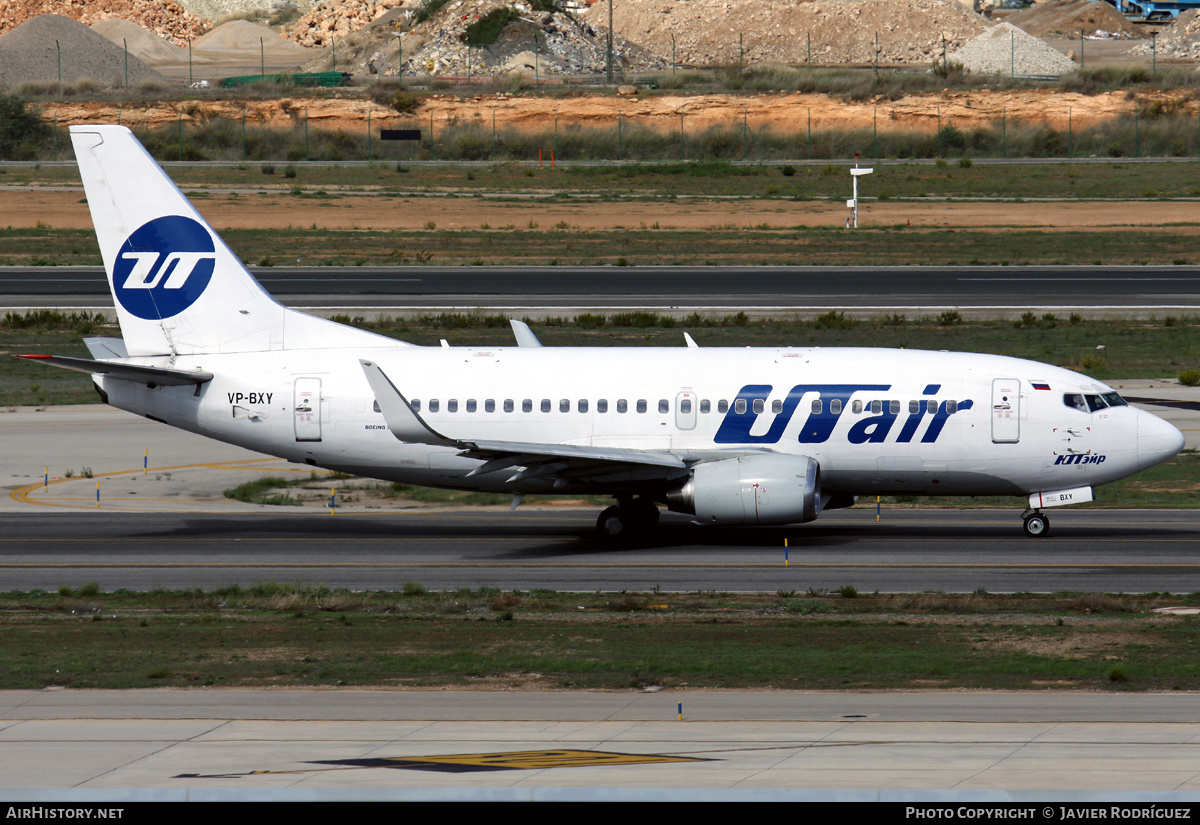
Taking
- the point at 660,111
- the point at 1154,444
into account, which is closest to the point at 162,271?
the point at 1154,444

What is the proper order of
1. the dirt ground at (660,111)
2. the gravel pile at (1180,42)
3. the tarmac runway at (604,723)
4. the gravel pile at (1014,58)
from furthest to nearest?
the gravel pile at (1180,42)
the gravel pile at (1014,58)
the dirt ground at (660,111)
the tarmac runway at (604,723)

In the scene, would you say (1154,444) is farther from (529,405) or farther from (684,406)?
(529,405)

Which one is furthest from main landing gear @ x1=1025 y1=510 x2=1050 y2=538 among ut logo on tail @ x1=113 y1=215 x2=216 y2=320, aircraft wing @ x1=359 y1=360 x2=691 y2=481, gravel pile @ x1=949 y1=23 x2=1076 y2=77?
gravel pile @ x1=949 y1=23 x2=1076 y2=77

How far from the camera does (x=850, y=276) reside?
238 ft

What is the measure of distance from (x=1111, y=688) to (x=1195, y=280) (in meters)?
57.7

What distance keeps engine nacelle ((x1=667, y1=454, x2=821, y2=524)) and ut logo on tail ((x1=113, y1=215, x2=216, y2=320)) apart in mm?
12314

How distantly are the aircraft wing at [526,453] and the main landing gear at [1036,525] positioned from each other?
26.0ft

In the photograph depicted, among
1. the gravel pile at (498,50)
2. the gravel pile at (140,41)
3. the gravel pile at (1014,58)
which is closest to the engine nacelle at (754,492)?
the gravel pile at (498,50)

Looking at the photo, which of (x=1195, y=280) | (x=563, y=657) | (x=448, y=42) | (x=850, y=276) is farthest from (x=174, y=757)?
(x=448, y=42)

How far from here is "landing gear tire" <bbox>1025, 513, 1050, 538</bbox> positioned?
3098cm

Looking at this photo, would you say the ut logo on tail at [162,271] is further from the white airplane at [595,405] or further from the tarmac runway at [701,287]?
the tarmac runway at [701,287]

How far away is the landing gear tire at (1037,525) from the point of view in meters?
31.0

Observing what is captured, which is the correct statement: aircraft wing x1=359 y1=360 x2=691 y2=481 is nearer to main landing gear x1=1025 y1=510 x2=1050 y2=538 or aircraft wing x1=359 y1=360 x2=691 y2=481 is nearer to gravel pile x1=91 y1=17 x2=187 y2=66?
main landing gear x1=1025 y1=510 x2=1050 y2=538

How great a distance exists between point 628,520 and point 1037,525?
9.16 m
